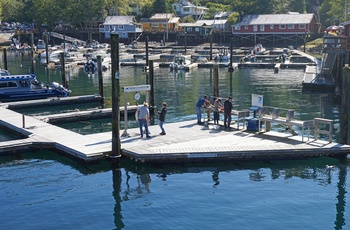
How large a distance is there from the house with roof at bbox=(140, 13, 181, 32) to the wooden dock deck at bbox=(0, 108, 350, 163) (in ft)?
308

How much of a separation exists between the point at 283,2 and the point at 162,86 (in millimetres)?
67953

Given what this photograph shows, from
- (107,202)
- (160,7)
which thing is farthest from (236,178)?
(160,7)

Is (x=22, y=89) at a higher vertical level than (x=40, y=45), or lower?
lower

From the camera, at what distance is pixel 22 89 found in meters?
43.5

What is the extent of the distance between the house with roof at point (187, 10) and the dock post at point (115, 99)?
115671 millimetres

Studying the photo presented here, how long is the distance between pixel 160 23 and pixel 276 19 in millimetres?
28920

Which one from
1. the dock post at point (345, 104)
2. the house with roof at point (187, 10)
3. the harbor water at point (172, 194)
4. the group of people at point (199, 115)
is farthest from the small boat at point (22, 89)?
the house with roof at point (187, 10)

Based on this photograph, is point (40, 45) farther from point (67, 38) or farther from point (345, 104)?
point (345, 104)

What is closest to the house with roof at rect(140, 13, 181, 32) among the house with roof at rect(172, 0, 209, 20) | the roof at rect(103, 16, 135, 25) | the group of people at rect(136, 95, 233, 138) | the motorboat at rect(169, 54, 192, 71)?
the roof at rect(103, 16, 135, 25)

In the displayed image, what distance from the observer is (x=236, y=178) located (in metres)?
22.8

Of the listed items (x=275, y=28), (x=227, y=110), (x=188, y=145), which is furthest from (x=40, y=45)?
(x=188, y=145)

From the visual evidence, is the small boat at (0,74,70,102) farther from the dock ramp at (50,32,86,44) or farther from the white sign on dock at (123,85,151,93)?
the dock ramp at (50,32,86,44)

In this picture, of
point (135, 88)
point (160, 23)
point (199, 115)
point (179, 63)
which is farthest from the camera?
point (160, 23)

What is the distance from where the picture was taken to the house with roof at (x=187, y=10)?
13638 cm
